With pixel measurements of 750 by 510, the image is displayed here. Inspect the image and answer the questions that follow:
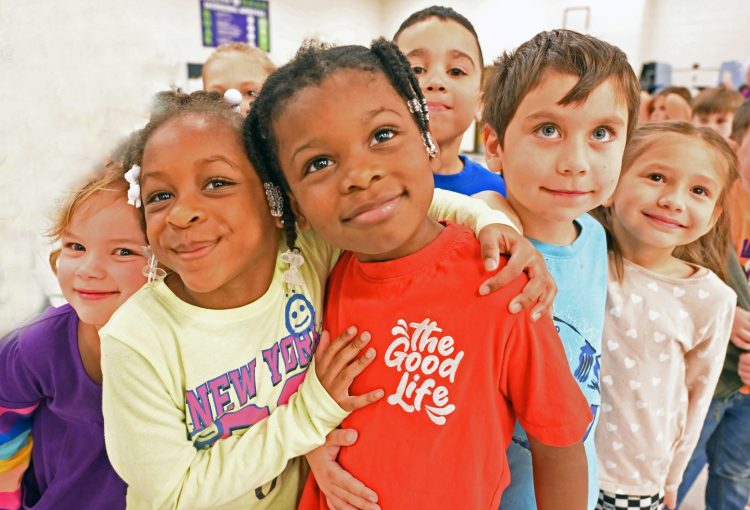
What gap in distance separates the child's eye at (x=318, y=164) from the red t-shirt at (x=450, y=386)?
188mm

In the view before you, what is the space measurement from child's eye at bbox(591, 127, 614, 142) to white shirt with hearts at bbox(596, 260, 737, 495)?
34 cm

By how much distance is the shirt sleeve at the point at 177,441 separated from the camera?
0.74m

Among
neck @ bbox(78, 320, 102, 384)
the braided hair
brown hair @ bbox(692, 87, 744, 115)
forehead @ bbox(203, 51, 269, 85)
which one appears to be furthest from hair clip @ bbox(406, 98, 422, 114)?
brown hair @ bbox(692, 87, 744, 115)

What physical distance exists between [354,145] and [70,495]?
0.87 metres

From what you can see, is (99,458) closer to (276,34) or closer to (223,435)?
(223,435)

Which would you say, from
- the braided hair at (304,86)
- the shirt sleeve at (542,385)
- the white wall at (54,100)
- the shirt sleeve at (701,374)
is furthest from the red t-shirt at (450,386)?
the shirt sleeve at (701,374)

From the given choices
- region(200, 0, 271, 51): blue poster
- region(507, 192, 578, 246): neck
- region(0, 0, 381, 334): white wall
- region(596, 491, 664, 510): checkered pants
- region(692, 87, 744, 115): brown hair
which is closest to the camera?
region(0, 0, 381, 334): white wall

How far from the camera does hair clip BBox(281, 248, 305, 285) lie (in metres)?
0.86

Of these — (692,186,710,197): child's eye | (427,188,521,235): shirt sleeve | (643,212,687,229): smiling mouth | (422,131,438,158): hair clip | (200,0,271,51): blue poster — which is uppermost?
(200,0,271,51): blue poster

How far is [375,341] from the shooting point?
31.2 inches

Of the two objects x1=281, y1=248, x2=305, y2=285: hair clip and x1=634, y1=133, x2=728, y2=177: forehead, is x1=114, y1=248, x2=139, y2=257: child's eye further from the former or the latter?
x1=634, y1=133, x2=728, y2=177: forehead

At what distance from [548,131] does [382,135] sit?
35cm

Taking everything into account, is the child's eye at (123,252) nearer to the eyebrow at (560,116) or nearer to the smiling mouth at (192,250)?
the smiling mouth at (192,250)

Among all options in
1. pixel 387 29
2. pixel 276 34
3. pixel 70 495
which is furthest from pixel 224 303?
pixel 387 29
